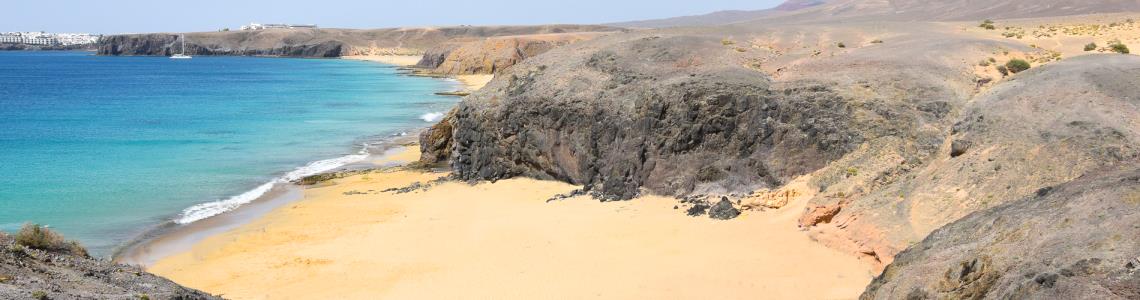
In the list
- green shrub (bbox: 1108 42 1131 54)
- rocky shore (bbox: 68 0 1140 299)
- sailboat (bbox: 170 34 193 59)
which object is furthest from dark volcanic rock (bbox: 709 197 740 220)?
sailboat (bbox: 170 34 193 59)

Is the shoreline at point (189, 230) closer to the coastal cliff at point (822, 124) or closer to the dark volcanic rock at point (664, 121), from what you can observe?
the coastal cliff at point (822, 124)

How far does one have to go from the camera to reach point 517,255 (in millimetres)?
16172

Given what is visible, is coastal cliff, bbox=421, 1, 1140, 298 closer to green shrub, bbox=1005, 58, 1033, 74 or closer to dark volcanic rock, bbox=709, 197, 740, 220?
green shrub, bbox=1005, 58, 1033, 74

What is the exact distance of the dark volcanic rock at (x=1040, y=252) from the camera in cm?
741

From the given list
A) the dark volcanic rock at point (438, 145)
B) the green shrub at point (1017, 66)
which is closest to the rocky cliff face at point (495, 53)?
the dark volcanic rock at point (438, 145)

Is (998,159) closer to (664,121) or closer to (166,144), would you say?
(664,121)

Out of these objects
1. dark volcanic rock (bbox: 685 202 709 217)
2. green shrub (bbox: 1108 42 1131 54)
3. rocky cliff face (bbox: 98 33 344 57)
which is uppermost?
rocky cliff face (bbox: 98 33 344 57)

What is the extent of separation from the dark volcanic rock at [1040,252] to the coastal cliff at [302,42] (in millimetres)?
159189

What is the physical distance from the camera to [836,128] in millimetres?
19422

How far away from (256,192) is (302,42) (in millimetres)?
166325

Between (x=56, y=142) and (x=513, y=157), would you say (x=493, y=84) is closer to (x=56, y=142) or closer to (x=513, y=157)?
(x=513, y=157)

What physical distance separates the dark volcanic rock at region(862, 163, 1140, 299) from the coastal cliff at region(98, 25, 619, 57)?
159189mm

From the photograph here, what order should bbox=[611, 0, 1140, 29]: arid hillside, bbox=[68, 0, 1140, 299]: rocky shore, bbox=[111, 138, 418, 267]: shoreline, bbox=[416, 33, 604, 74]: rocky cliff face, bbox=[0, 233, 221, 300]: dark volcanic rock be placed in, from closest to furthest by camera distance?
bbox=[0, 233, 221, 300]: dark volcanic rock → bbox=[68, 0, 1140, 299]: rocky shore → bbox=[111, 138, 418, 267]: shoreline → bbox=[611, 0, 1140, 29]: arid hillside → bbox=[416, 33, 604, 74]: rocky cliff face

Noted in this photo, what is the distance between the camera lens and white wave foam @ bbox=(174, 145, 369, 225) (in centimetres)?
2227
